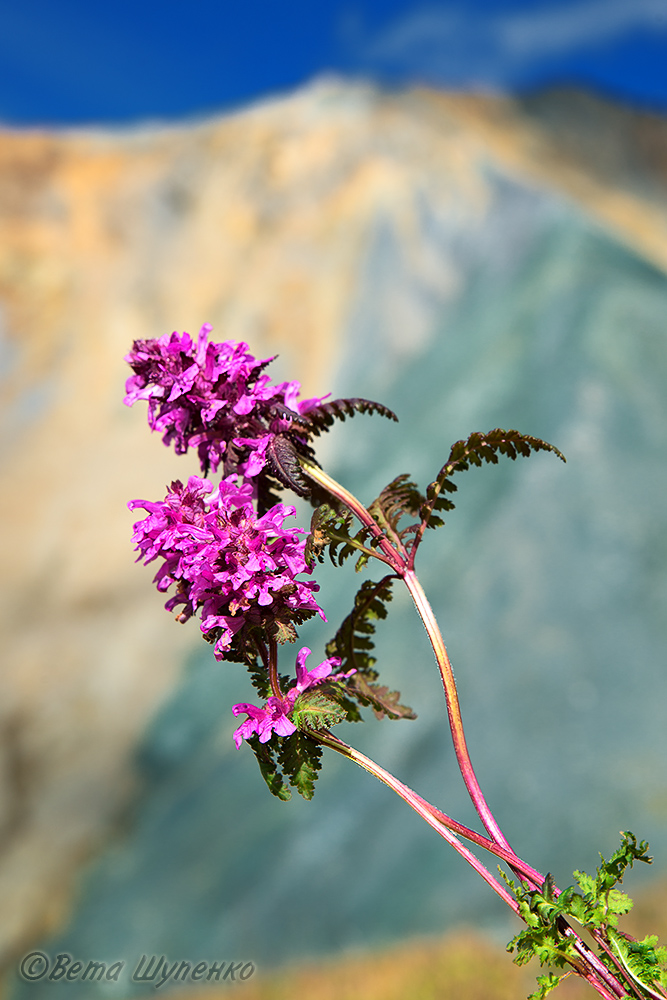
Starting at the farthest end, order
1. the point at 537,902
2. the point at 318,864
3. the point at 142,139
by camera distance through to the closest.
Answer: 1. the point at 142,139
2. the point at 318,864
3. the point at 537,902

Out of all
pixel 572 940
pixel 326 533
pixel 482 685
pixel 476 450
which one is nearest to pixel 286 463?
pixel 326 533

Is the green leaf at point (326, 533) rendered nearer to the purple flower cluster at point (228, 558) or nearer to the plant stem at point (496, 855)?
the purple flower cluster at point (228, 558)

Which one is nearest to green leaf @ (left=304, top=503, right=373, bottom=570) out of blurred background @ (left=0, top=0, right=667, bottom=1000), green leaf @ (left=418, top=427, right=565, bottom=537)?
green leaf @ (left=418, top=427, right=565, bottom=537)

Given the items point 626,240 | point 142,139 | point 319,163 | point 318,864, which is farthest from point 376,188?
point 318,864

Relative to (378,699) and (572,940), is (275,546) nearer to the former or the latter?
(378,699)

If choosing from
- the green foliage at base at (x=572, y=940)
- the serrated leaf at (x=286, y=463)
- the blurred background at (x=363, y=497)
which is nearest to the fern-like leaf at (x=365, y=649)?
the serrated leaf at (x=286, y=463)

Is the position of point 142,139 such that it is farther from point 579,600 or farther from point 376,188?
point 579,600

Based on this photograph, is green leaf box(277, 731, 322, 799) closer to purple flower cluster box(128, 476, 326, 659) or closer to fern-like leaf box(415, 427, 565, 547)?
purple flower cluster box(128, 476, 326, 659)
